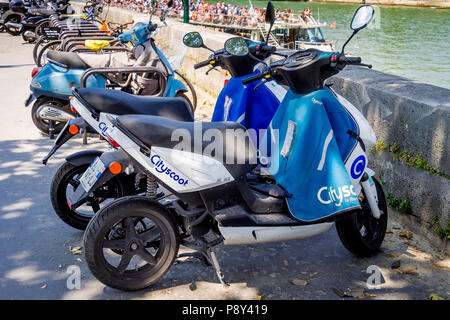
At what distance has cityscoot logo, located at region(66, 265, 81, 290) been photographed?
10.7ft

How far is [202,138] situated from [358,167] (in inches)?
40.3

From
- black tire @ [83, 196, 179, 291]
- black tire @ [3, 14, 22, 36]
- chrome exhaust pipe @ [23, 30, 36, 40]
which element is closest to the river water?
black tire @ [3, 14, 22, 36]

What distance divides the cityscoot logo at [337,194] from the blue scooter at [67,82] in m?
3.29

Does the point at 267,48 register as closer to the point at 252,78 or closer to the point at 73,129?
the point at 252,78

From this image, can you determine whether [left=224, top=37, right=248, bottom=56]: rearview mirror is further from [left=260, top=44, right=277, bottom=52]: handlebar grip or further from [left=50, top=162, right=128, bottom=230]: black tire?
[left=50, top=162, right=128, bottom=230]: black tire

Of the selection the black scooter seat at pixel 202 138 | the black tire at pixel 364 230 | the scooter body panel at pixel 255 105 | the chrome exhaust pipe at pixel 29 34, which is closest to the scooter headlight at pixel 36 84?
the scooter body panel at pixel 255 105

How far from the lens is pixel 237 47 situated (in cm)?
356

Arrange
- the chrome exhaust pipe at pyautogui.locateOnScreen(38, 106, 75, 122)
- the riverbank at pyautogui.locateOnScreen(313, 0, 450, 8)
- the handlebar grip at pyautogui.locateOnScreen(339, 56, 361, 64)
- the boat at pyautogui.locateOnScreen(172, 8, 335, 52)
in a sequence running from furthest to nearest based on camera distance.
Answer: the riverbank at pyautogui.locateOnScreen(313, 0, 450, 8)
the boat at pyautogui.locateOnScreen(172, 8, 335, 52)
the chrome exhaust pipe at pyautogui.locateOnScreen(38, 106, 75, 122)
the handlebar grip at pyautogui.locateOnScreen(339, 56, 361, 64)

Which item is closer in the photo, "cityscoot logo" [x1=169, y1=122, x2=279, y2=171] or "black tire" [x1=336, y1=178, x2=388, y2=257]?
"cityscoot logo" [x1=169, y1=122, x2=279, y2=171]

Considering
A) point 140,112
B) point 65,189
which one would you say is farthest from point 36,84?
point 140,112

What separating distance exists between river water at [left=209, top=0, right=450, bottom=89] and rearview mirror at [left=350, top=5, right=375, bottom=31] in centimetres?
2605

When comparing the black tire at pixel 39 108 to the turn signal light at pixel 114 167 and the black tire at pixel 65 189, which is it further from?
the turn signal light at pixel 114 167
